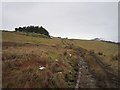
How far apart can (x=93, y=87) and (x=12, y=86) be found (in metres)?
6.16

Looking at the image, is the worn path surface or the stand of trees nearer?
the worn path surface

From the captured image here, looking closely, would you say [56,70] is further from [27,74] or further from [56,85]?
[56,85]

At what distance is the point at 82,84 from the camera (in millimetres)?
20141

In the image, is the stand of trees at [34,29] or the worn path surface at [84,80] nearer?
the worn path surface at [84,80]

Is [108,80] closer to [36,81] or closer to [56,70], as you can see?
[56,70]

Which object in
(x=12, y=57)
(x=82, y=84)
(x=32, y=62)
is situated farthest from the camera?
(x=12, y=57)

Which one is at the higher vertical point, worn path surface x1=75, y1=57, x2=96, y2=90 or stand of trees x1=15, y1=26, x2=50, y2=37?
stand of trees x1=15, y1=26, x2=50, y2=37

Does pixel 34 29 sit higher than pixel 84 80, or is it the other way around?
pixel 34 29

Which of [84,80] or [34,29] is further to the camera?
[34,29]

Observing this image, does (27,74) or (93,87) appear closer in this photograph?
(93,87)

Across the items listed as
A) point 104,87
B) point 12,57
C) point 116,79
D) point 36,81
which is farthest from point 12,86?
point 12,57

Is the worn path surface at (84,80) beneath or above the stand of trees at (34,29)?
beneath

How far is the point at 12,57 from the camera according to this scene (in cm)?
3036

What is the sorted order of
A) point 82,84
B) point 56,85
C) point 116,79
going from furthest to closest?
point 116,79, point 82,84, point 56,85
